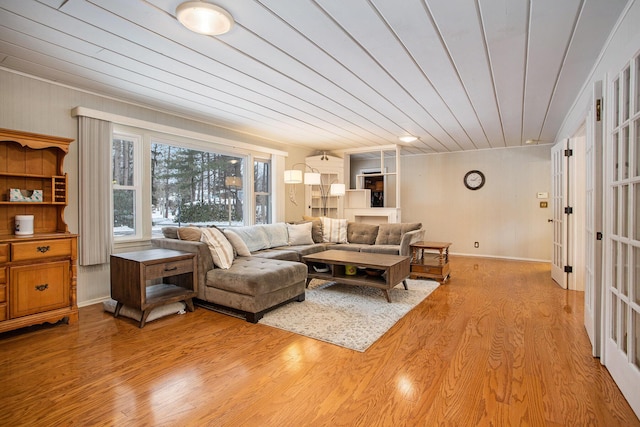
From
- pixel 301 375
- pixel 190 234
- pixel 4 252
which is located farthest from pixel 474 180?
pixel 4 252

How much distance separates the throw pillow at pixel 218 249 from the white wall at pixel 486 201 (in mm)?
5380

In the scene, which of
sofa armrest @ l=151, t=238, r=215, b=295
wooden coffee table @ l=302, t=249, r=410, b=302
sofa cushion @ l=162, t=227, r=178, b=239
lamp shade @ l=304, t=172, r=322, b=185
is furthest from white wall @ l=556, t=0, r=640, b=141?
sofa cushion @ l=162, t=227, r=178, b=239

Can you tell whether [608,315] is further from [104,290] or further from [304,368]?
[104,290]

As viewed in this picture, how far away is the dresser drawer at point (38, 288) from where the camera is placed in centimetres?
263

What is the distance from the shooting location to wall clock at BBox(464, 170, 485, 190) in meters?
6.96

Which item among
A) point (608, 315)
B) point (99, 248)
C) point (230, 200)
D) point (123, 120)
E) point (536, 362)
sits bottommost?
point (536, 362)

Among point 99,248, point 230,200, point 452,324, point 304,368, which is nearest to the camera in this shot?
point 304,368

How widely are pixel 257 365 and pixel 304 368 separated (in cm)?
32

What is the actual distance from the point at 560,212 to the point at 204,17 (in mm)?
4936

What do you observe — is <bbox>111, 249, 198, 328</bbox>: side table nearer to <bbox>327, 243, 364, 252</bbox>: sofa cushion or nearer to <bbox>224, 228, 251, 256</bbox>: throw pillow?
<bbox>224, 228, 251, 256</bbox>: throw pillow

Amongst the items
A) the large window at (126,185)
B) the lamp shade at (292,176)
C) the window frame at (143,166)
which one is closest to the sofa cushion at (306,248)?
the lamp shade at (292,176)

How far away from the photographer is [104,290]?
3619mm

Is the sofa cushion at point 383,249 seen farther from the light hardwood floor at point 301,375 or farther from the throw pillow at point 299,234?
the light hardwood floor at point 301,375

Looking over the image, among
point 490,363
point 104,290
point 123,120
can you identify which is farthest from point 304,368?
point 123,120
